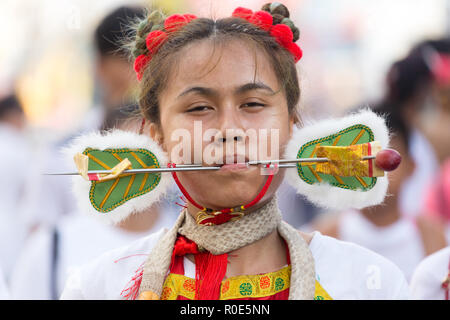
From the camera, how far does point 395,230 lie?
3.73m

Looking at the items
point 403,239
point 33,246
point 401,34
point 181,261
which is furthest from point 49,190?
point 401,34

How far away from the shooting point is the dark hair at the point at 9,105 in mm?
5344


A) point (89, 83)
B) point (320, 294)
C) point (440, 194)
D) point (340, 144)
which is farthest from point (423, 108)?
point (89, 83)

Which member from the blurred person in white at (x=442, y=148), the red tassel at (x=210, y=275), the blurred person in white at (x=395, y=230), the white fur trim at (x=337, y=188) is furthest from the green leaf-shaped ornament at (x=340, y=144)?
the blurred person in white at (x=442, y=148)

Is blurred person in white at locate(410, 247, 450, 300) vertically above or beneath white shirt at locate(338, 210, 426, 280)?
beneath

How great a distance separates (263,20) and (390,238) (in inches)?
76.0

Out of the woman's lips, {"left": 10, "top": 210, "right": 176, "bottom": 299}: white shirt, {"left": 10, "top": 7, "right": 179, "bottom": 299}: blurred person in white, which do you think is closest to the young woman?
the woman's lips

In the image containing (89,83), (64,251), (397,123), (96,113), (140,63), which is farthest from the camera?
(89,83)

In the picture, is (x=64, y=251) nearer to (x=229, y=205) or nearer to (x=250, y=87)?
(x=229, y=205)

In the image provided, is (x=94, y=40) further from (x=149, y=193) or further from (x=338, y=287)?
(x=338, y=287)

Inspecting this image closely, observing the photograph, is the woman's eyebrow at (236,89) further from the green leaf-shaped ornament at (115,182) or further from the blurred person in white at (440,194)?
the blurred person in white at (440,194)

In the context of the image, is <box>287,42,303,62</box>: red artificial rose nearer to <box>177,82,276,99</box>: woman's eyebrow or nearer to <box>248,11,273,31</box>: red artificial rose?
<box>248,11,273,31</box>: red artificial rose

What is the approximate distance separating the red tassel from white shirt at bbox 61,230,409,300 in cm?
5

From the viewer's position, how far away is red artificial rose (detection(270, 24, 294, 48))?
2.17 meters
